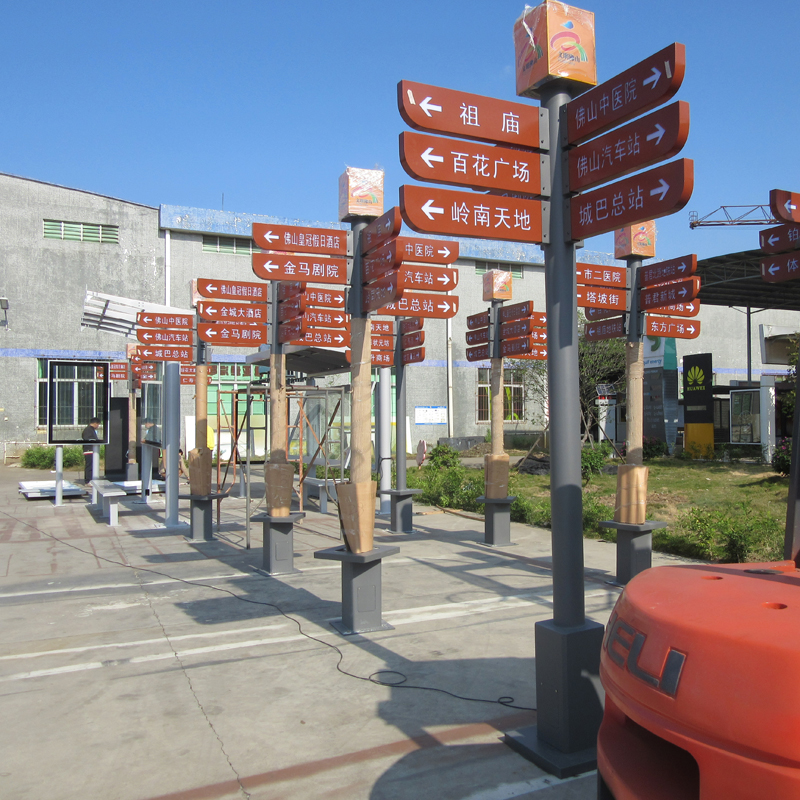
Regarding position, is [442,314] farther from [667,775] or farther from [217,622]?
[667,775]

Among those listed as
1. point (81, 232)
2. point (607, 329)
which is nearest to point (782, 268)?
point (607, 329)

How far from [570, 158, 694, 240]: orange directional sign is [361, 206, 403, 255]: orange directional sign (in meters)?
2.03

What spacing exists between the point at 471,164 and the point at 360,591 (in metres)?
3.69

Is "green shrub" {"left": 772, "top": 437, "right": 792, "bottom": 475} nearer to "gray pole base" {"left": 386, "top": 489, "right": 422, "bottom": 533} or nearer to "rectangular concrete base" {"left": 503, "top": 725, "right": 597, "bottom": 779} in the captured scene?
"gray pole base" {"left": 386, "top": 489, "right": 422, "bottom": 533}

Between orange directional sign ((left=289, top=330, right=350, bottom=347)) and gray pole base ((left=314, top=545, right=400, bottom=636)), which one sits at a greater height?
orange directional sign ((left=289, top=330, right=350, bottom=347))

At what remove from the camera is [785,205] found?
193 inches

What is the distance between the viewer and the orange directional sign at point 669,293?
7041 mm

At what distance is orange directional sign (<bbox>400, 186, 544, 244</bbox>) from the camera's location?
12.3ft

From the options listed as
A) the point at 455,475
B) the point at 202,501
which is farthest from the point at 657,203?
the point at 455,475

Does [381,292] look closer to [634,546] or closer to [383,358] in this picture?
[634,546]

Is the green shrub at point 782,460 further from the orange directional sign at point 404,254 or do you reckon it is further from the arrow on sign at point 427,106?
Answer: the arrow on sign at point 427,106

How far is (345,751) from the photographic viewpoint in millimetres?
3834

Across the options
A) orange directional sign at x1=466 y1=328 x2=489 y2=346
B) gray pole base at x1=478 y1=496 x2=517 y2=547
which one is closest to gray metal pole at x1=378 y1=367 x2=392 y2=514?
orange directional sign at x1=466 y1=328 x2=489 y2=346

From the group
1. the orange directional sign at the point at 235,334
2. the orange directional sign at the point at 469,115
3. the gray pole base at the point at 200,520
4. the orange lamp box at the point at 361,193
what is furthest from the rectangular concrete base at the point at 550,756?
the gray pole base at the point at 200,520
